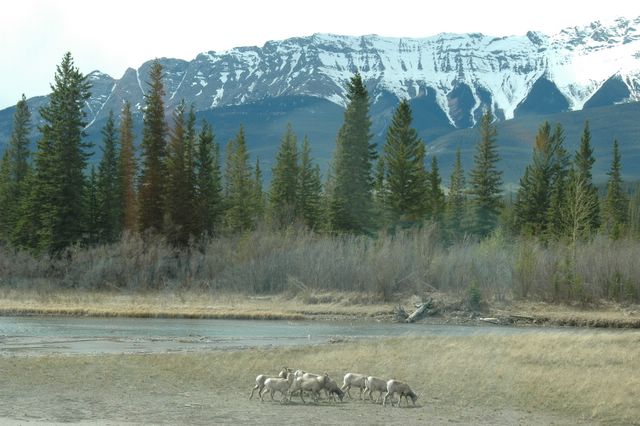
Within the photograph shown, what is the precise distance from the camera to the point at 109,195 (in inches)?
3420

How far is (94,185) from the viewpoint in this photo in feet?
287

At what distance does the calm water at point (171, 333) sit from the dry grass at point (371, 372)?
14.4 feet

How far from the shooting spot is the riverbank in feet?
175

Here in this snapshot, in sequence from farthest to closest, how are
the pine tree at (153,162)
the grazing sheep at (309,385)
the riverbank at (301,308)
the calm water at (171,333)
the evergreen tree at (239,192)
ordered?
the evergreen tree at (239,192) → the pine tree at (153,162) → the riverbank at (301,308) → the calm water at (171,333) → the grazing sheep at (309,385)

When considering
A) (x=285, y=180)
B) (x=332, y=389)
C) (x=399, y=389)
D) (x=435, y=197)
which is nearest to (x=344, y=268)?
(x=285, y=180)

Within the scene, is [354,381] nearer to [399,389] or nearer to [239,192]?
[399,389]

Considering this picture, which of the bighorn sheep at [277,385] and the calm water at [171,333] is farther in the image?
the calm water at [171,333]

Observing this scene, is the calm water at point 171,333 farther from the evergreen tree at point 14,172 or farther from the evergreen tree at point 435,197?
the evergreen tree at point 435,197

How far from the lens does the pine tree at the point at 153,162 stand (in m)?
78.3

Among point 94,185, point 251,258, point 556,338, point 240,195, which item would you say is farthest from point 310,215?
point 556,338

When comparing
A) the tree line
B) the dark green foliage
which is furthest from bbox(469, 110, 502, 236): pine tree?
the dark green foliage

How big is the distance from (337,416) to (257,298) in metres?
43.5

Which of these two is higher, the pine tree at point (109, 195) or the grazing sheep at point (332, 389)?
the pine tree at point (109, 195)

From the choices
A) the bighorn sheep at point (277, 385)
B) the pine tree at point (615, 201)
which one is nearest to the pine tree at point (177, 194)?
the bighorn sheep at point (277, 385)
